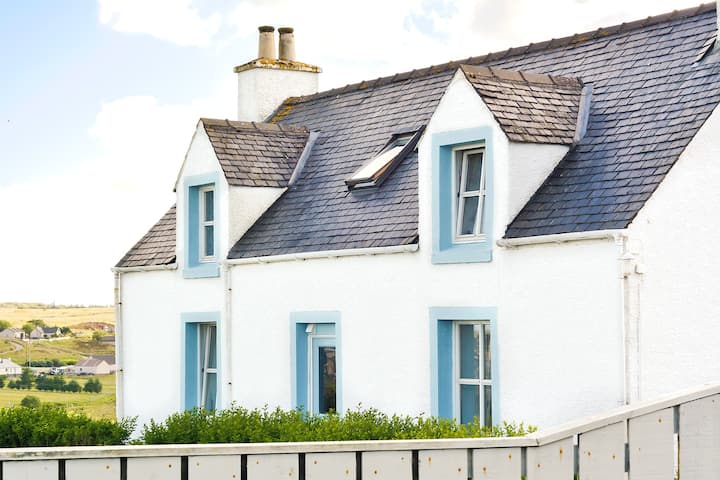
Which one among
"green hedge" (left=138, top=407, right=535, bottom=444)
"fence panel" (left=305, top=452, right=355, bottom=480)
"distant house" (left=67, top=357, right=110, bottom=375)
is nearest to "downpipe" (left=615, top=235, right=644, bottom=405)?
"green hedge" (left=138, top=407, right=535, bottom=444)

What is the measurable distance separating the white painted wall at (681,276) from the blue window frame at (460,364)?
89.1 inches

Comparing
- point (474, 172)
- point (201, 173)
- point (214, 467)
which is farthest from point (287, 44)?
point (214, 467)

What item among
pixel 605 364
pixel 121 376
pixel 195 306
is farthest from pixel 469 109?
pixel 121 376

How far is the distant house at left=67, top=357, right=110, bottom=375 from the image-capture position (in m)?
25.1

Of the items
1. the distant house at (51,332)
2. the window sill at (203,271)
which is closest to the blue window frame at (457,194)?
the window sill at (203,271)

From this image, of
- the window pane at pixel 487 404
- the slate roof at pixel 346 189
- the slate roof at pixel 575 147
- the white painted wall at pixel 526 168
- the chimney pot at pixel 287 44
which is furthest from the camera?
the chimney pot at pixel 287 44

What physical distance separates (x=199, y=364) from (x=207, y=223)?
7.33 ft

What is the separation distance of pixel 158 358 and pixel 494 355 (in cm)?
792

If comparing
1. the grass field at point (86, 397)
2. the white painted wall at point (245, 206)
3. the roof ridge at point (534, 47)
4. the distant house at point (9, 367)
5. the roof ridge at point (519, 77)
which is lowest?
the grass field at point (86, 397)

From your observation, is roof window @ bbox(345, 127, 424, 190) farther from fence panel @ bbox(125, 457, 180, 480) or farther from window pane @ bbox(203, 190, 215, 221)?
fence panel @ bbox(125, 457, 180, 480)

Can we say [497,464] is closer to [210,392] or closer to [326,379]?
[326,379]

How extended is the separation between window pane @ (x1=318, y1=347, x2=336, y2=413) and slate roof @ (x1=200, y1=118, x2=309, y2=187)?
3218 millimetres

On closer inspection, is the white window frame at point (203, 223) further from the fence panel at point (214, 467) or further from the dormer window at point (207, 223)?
the fence panel at point (214, 467)

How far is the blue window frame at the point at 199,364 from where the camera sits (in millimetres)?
19281
